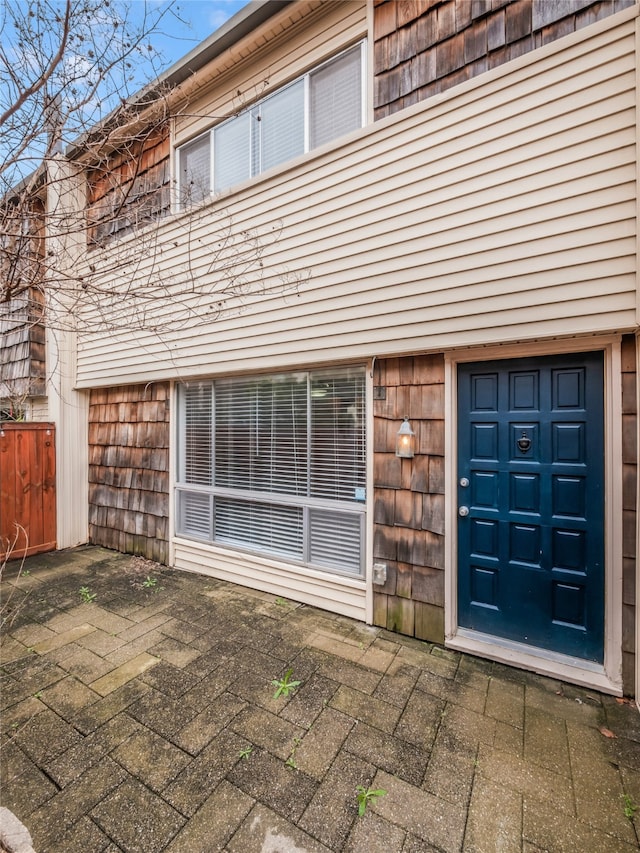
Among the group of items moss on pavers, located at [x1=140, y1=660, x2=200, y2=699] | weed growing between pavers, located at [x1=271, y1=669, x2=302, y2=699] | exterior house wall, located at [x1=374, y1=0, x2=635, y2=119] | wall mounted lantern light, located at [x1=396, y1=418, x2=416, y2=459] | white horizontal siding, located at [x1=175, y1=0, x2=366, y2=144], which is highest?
white horizontal siding, located at [x1=175, y1=0, x2=366, y2=144]

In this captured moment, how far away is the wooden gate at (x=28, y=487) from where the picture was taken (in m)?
4.68

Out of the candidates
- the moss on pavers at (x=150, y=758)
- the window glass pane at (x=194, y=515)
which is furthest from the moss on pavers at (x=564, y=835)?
the window glass pane at (x=194, y=515)

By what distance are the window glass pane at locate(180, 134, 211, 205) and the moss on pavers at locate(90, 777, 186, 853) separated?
185 inches

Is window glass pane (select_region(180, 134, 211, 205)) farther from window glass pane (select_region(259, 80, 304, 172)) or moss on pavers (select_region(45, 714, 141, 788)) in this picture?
moss on pavers (select_region(45, 714, 141, 788))

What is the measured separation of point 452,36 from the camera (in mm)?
2730

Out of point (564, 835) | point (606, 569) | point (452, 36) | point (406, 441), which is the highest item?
point (452, 36)

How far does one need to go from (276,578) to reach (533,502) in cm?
240

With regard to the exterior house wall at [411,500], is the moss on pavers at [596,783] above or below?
below

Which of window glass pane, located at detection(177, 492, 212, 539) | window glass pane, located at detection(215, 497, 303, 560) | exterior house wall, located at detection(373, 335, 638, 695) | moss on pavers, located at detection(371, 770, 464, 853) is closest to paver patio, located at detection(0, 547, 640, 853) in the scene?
moss on pavers, located at detection(371, 770, 464, 853)

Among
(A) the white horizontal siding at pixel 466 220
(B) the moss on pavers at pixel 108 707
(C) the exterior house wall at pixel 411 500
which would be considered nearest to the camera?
(B) the moss on pavers at pixel 108 707

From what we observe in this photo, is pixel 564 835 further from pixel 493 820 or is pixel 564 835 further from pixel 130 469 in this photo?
pixel 130 469

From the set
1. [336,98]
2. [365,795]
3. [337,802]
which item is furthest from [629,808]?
[336,98]

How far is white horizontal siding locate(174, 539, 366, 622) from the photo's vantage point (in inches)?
128

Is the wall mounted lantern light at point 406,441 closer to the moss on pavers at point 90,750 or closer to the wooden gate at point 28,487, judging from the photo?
the moss on pavers at point 90,750
